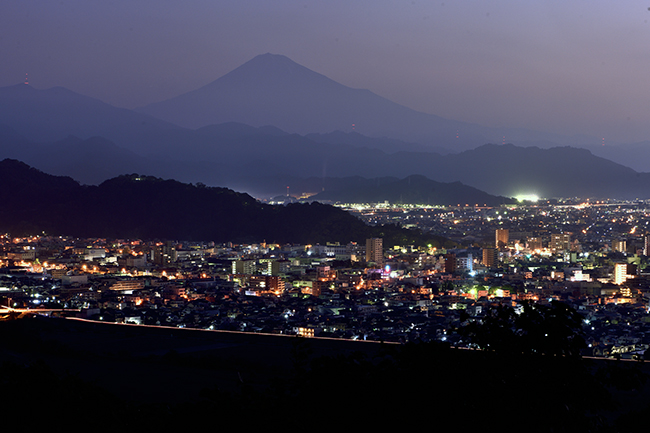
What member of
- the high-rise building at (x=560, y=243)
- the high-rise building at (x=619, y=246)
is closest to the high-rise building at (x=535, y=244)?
the high-rise building at (x=560, y=243)

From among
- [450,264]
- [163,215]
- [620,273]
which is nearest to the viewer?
[620,273]

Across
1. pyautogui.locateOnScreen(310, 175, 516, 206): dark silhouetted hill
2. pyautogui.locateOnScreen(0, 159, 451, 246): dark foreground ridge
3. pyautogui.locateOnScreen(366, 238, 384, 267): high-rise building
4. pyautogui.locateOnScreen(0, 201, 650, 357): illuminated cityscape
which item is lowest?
pyautogui.locateOnScreen(0, 201, 650, 357): illuminated cityscape

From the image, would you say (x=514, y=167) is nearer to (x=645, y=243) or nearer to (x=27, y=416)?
(x=645, y=243)

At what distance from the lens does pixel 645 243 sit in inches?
1303

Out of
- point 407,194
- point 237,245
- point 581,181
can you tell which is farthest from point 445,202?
point 237,245

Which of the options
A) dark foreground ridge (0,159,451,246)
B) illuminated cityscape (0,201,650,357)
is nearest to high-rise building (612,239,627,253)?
illuminated cityscape (0,201,650,357)

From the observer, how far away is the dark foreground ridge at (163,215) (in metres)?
38.7

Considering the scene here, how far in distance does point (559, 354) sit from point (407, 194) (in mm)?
61197

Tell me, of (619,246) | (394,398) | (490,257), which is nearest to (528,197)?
(619,246)

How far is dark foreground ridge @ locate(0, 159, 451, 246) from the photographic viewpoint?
38.7 metres

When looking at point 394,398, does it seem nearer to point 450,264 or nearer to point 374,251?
point 450,264

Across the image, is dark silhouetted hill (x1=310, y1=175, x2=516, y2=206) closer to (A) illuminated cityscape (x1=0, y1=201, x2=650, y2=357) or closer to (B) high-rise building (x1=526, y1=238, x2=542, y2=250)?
(A) illuminated cityscape (x1=0, y1=201, x2=650, y2=357)

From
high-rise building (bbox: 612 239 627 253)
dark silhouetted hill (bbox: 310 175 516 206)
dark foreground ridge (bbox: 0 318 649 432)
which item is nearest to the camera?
dark foreground ridge (bbox: 0 318 649 432)

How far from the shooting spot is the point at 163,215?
42594mm
